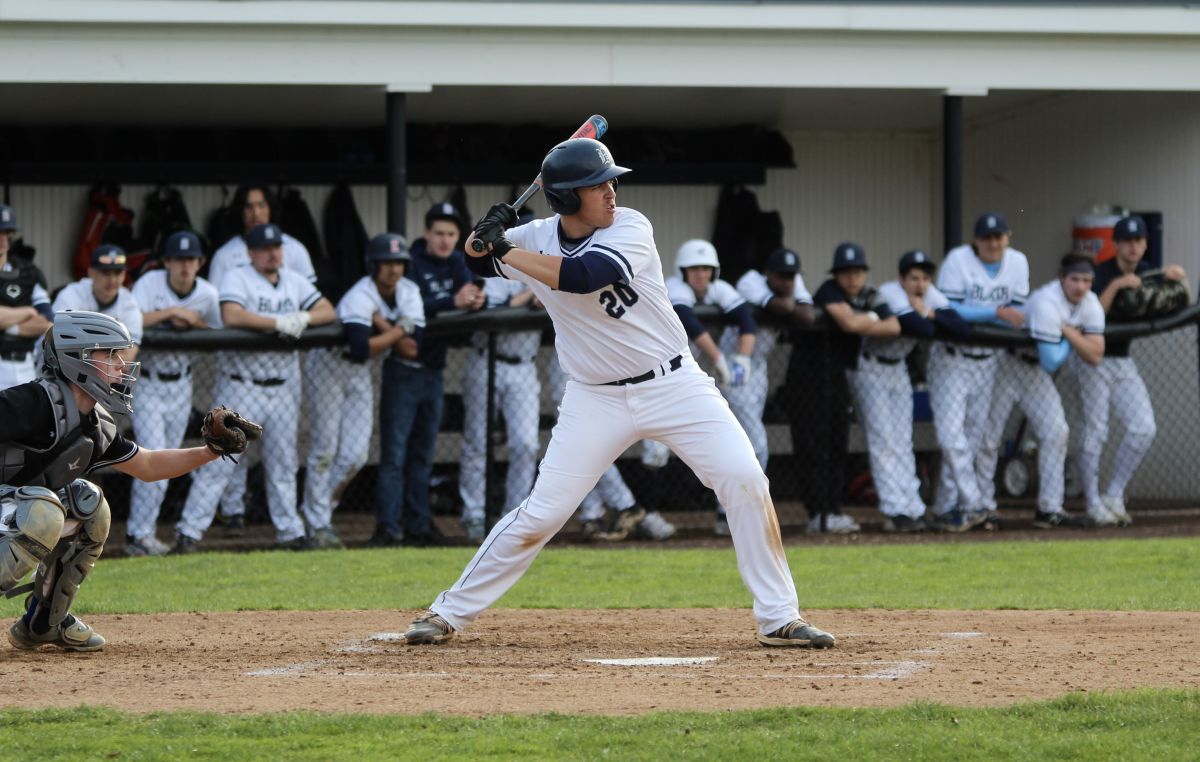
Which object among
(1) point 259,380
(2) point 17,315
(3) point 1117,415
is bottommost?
(3) point 1117,415

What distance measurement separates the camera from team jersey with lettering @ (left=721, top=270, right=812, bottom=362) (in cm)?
1116

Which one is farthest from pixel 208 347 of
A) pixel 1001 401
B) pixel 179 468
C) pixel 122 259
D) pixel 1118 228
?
pixel 1118 228

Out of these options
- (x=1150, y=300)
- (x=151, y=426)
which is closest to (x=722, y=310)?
(x=1150, y=300)

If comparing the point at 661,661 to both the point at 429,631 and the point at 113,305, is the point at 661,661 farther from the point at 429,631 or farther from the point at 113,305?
the point at 113,305

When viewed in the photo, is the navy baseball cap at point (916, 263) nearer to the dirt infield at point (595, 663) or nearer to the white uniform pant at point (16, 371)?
the dirt infield at point (595, 663)

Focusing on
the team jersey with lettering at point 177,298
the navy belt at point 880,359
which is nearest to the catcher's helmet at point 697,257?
the navy belt at point 880,359

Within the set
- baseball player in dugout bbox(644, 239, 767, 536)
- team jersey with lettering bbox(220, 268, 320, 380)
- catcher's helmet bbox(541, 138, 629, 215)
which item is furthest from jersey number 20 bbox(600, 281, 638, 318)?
team jersey with lettering bbox(220, 268, 320, 380)

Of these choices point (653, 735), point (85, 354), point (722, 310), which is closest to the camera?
point (653, 735)

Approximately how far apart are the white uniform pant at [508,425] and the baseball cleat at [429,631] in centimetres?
441

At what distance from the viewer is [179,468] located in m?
6.18

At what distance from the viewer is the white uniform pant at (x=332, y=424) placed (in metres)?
10.5

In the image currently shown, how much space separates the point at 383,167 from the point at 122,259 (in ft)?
15.4

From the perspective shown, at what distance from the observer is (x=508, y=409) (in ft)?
35.7

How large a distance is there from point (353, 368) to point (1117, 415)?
527 cm
